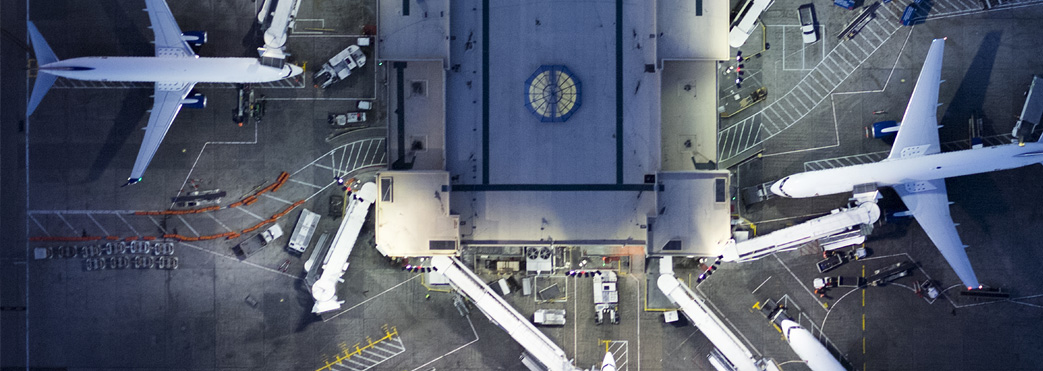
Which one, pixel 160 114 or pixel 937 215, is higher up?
pixel 160 114

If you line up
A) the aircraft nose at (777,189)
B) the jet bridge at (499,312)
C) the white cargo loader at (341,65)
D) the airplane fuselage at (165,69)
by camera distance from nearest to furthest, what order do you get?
the airplane fuselage at (165,69) < the jet bridge at (499,312) < the aircraft nose at (777,189) < the white cargo loader at (341,65)

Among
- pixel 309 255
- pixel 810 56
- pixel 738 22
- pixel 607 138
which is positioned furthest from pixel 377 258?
pixel 810 56

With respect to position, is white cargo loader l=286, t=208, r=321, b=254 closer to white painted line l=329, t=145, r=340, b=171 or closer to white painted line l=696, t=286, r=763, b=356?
white painted line l=329, t=145, r=340, b=171

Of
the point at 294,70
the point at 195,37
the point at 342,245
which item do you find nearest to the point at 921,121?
the point at 342,245

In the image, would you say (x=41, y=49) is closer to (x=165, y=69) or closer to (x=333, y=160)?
(x=165, y=69)

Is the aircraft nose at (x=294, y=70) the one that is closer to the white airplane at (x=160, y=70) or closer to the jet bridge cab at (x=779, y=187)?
the white airplane at (x=160, y=70)

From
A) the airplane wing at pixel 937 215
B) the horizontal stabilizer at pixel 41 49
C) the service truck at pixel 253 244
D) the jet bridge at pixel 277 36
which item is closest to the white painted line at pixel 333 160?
the service truck at pixel 253 244

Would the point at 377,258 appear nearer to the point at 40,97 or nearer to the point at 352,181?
the point at 352,181
